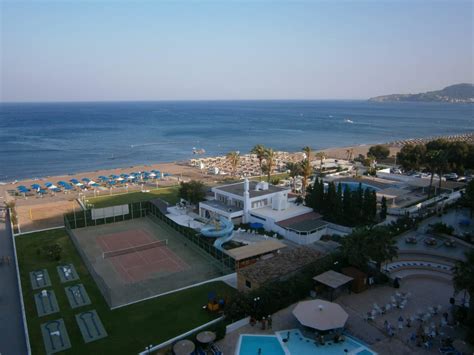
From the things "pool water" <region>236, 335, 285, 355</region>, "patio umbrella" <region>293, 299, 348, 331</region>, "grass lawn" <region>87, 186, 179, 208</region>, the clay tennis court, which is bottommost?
"grass lawn" <region>87, 186, 179, 208</region>

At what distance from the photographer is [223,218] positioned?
3975 centimetres

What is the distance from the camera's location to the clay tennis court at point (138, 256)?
3056cm

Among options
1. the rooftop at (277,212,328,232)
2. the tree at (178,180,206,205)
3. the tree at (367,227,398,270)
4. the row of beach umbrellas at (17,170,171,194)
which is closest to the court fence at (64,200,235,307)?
the tree at (178,180,206,205)

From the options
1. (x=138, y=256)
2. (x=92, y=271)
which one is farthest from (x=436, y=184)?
(x=92, y=271)

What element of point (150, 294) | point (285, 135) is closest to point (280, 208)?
point (150, 294)

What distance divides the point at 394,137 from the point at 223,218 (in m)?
113

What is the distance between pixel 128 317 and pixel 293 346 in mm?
10206

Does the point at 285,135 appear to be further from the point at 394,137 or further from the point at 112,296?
the point at 112,296

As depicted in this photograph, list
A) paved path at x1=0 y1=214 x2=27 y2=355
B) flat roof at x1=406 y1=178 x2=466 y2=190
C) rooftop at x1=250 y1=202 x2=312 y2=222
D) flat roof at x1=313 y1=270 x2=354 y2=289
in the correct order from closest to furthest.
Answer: paved path at x1=0 y1=214 x2=27 y2=355
flat roof at x1=313 y1=270 x2=354 y2=289
rooftop at x1=250 y1=202 x2=312 y2=222
flat roof at x1=406 y1=178 x2=466 y2=190

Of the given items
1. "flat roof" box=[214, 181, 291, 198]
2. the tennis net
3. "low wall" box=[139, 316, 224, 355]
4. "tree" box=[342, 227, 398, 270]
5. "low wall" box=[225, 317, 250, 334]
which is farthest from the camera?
"flat roof" box=[214, 181, 291, 198]

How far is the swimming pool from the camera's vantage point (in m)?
19.7

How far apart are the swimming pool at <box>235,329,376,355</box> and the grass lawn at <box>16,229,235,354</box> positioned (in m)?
3.63

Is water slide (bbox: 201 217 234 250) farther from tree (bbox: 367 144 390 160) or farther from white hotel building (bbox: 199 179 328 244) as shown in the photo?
tree (bbox: 367 144 390 160)

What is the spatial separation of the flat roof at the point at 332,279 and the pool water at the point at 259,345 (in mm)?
5257
